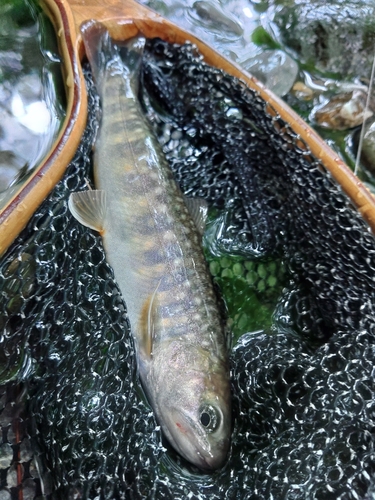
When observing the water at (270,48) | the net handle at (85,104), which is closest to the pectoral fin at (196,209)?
the net handle at (85,104)

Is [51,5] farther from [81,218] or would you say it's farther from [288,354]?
[288,354]

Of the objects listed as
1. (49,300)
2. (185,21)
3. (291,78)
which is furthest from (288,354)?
(185,21)

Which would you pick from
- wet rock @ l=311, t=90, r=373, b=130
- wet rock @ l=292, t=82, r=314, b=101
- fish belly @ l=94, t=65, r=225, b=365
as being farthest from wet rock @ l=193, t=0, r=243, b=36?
fish belly @ l=94, t=65, r=225, b=365

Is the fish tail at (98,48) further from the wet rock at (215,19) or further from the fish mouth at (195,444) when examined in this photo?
the fish mouth at (195,444)

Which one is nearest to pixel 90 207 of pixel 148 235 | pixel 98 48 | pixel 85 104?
pixel 148 235

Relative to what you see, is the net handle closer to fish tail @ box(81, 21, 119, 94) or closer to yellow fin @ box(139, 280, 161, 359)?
fish tail @ box(81, 21, 119, 94)

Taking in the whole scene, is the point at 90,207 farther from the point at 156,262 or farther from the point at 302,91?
the point at 302,91
